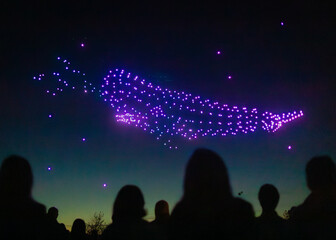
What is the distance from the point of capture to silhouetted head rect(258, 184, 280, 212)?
3.74 metres

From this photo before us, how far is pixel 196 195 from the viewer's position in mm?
2637

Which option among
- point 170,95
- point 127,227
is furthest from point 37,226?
point 170,95

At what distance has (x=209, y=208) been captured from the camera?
2549mm

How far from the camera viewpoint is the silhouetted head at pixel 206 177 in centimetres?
262

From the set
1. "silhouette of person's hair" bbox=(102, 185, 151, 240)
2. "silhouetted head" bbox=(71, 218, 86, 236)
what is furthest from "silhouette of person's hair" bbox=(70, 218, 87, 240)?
"silhouette of person's hair" bbox=(102, 185, 151, 240)

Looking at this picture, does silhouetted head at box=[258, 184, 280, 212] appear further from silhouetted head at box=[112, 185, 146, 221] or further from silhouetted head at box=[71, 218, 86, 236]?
silhouetted head at box=[71, 218, 86, 236]
